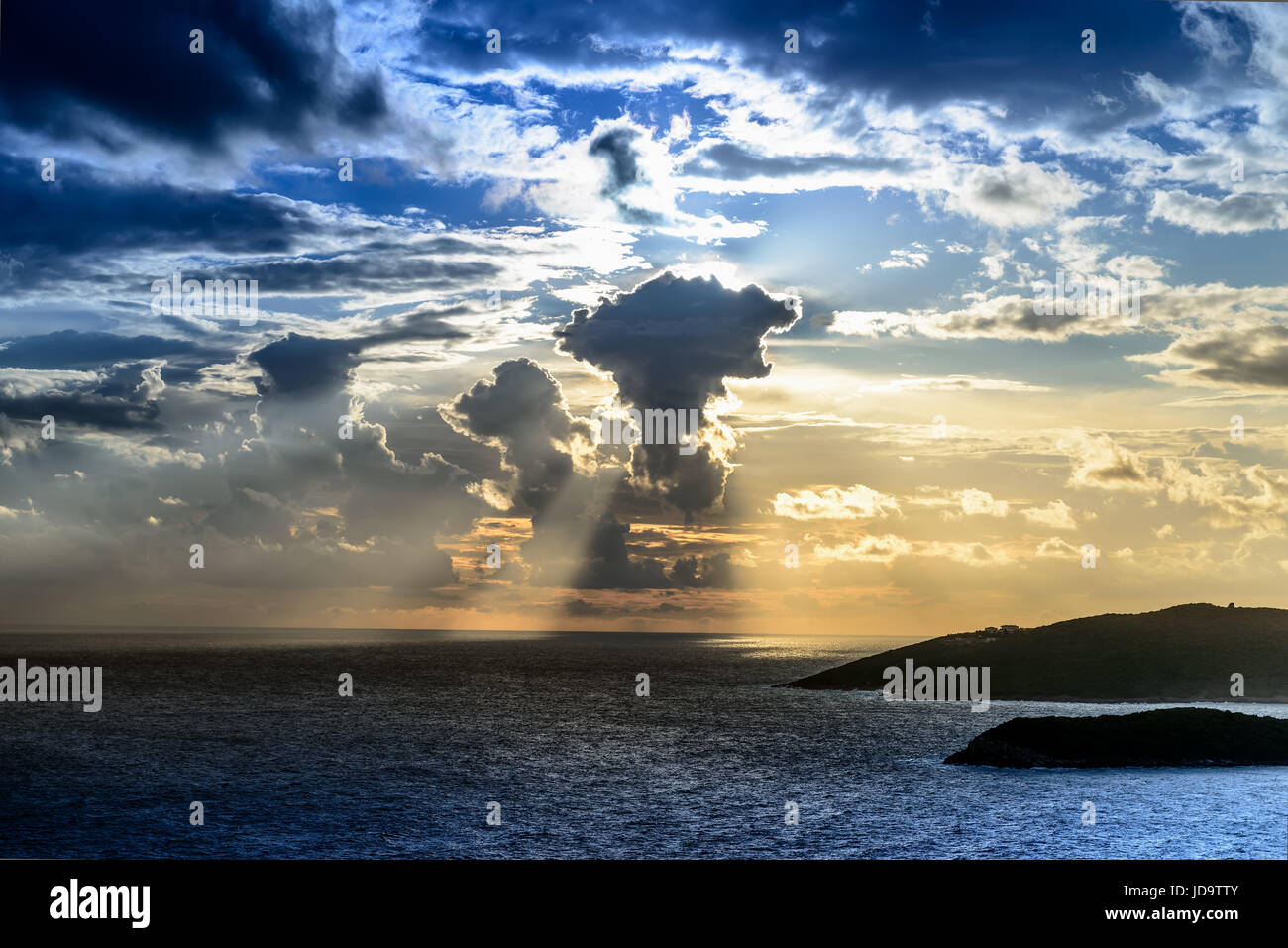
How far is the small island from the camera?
9175 cm

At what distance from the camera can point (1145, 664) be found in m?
177

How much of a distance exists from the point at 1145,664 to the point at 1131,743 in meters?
96.8

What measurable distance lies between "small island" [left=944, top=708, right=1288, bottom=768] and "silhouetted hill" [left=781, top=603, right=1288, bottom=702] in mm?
74598
